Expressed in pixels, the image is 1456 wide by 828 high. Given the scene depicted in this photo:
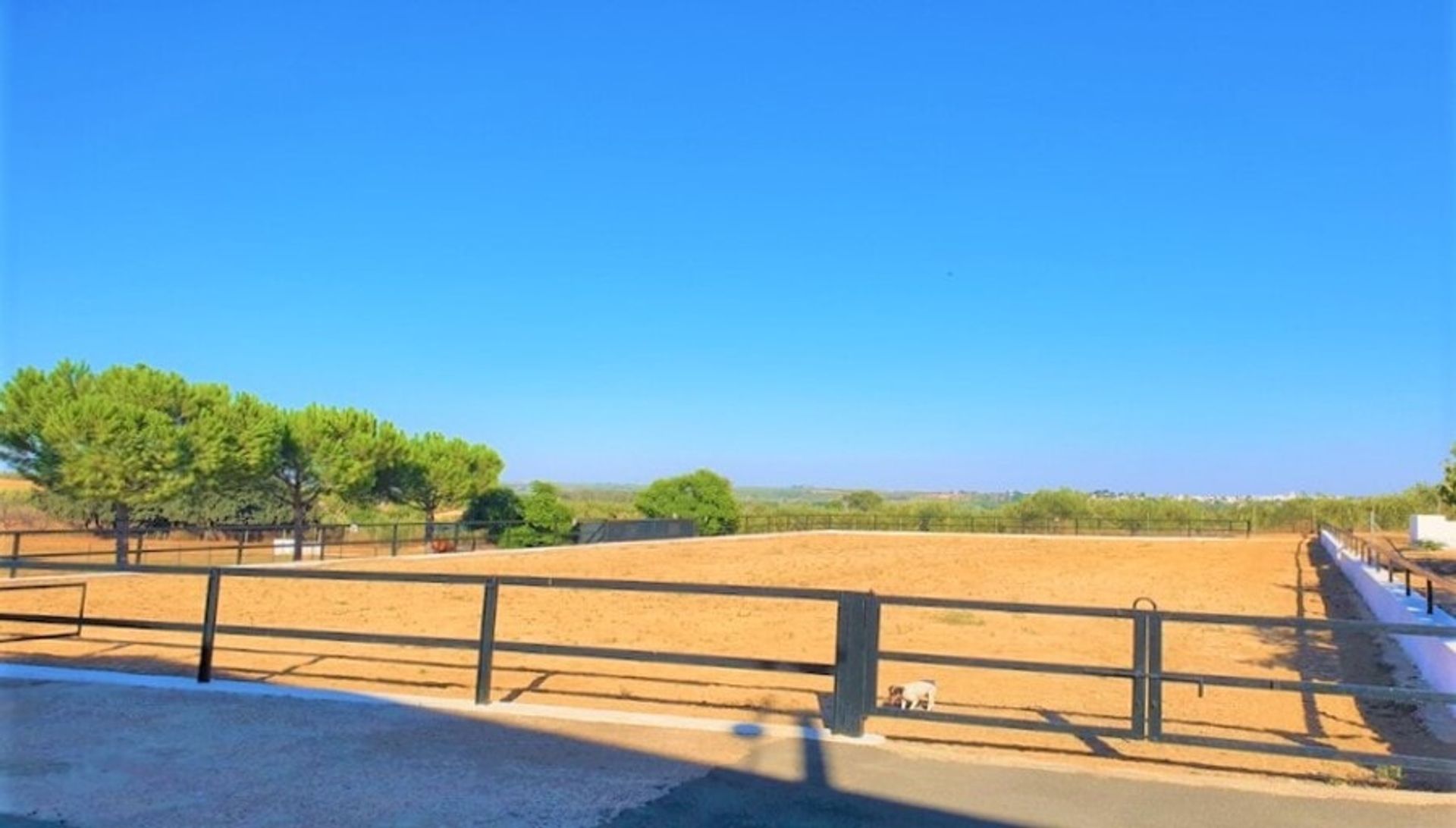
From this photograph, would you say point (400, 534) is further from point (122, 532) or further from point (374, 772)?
point (374, 772)

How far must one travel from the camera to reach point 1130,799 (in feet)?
18.7

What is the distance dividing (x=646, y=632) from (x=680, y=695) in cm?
615

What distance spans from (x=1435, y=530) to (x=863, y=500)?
234 feet

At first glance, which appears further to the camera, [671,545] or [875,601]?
[671,545]

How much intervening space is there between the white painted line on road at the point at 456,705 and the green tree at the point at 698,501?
47.0 m

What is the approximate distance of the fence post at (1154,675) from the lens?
6.68 m

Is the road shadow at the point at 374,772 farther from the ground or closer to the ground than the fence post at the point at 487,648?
closer to the ground

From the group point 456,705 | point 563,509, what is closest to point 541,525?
point 563,509

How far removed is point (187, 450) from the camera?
34.7 m

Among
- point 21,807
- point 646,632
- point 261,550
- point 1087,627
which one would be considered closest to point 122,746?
point 21,807

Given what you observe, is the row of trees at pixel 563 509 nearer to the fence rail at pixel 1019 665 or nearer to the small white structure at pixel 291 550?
the small white structure at pixel 291 550

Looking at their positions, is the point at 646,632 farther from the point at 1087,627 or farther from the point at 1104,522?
the point at 1104,522

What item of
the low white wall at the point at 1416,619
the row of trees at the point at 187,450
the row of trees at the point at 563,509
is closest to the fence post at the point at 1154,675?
the low white wall at the point at 1416,619

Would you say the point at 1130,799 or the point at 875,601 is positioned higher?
the point at 875,601
